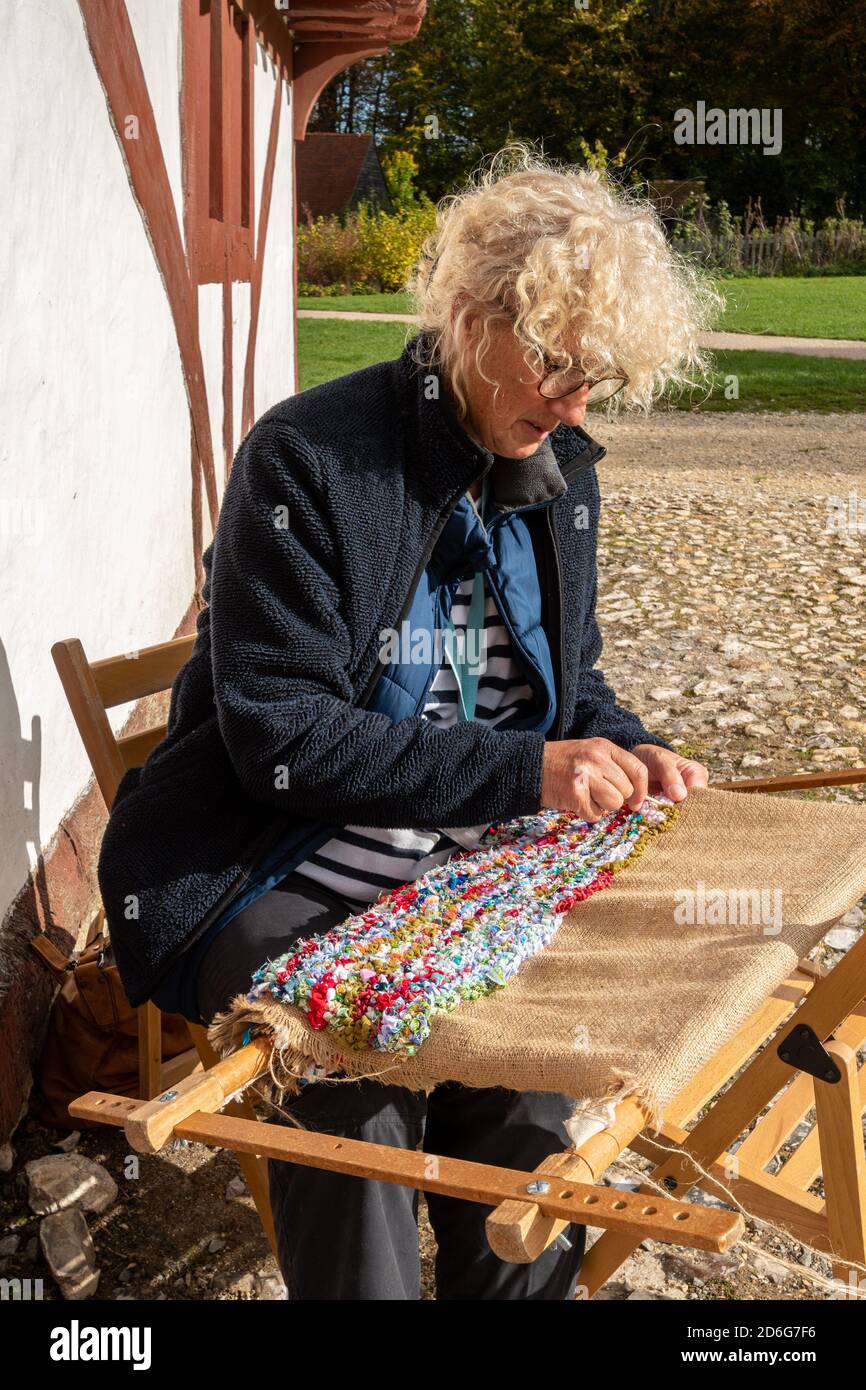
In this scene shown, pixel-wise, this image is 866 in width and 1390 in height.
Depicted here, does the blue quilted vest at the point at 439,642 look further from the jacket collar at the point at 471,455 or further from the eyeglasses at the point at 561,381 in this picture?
the eyeglasses at the point at 561,381

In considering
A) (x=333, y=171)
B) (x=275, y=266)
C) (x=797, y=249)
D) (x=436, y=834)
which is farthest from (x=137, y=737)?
(x=333, y=171)

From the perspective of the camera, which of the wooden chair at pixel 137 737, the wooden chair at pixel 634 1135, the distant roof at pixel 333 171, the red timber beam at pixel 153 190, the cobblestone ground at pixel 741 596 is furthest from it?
the distant roof at pixel 333 171

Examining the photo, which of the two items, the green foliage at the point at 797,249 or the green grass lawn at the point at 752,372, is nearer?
the green grass lawn at the point at 752,372

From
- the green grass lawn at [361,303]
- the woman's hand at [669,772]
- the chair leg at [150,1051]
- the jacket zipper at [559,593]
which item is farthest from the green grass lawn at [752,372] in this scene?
the woman's hand at [669,772]

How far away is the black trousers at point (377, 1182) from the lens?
1.69 m

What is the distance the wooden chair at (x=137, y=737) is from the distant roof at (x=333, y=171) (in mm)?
31668

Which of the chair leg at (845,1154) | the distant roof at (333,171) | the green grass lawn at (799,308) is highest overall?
the distant roof at (333,171)

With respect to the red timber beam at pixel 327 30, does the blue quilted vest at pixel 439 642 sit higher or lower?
lower

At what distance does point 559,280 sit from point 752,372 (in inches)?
494

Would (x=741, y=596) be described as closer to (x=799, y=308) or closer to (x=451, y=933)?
(x=451, y=933)

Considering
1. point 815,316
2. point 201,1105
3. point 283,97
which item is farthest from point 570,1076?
point 815,316

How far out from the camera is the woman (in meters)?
1.84

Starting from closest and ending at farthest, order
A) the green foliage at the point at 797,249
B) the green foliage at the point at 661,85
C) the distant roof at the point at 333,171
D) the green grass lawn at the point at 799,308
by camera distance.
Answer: the green grass lawn at the point at 799,308 → the green foliage at the point at 797,249 → the distant roof at the point at 333,171 → the green foliage at the point at 661,85

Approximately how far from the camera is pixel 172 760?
1.98 meters
